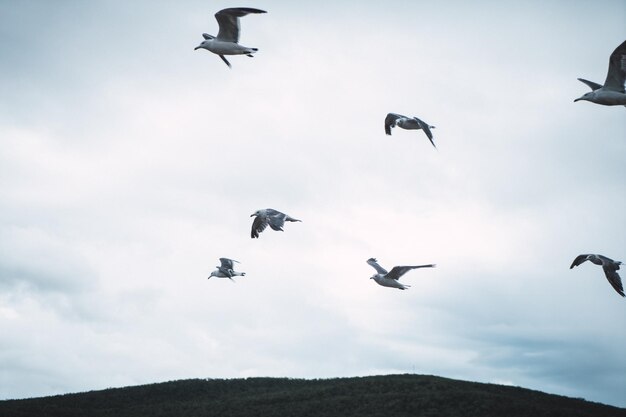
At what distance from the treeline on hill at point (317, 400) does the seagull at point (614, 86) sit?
22.9 meters

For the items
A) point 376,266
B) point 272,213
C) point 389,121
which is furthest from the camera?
point 376,266

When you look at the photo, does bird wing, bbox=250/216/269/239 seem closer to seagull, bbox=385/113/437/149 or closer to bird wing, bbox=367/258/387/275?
bird wing, bbox=367/258/387/275

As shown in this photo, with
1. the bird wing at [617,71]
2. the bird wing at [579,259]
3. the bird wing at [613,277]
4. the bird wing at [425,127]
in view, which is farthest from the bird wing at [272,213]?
the bird wing at [617,71]

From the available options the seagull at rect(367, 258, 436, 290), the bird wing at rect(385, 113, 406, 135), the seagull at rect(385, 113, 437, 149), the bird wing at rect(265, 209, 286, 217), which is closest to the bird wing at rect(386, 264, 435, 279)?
the seagull at rect(367, 258, 436, 290)

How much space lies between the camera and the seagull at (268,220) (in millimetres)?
28697

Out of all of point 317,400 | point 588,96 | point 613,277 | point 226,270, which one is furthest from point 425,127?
point 317,400

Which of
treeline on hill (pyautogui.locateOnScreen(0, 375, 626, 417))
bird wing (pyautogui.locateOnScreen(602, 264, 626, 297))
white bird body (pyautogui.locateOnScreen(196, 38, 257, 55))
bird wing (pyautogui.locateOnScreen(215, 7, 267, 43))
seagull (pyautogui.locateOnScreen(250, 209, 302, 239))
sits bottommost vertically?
Answer: treeline on hill (pyautogui.locateOnScreen(0, 375, 626, 417))

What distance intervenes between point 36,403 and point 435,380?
33545 mm

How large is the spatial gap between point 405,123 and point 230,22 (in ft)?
26.9

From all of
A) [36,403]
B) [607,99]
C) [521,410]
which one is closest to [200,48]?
[607,99]

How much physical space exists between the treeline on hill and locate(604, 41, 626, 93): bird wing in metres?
23.4

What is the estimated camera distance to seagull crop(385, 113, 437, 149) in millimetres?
26650

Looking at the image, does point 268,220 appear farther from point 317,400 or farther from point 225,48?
point 317,400

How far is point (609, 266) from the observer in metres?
27.7
